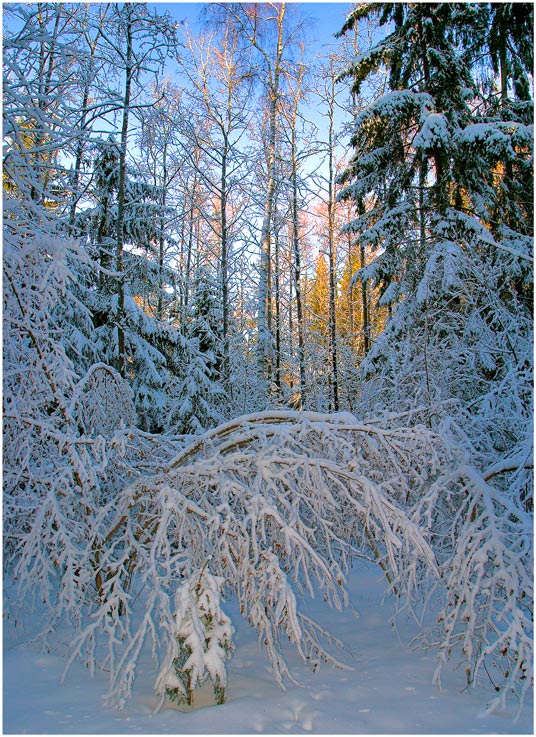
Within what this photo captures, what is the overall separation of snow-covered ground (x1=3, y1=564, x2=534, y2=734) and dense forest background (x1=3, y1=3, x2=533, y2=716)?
10.5 inches

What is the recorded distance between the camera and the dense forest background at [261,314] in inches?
153

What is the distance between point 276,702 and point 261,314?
450 inches

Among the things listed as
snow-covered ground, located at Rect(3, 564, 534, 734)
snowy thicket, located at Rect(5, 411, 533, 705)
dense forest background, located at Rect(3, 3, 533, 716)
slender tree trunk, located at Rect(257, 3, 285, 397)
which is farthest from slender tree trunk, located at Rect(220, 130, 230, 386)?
snow-covered ground, located at Rect(3, 564, 534, 734)

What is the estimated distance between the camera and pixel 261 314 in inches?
567

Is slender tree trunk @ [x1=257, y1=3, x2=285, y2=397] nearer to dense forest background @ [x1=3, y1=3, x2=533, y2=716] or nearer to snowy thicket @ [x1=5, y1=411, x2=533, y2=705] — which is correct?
dense forest background @ [x1=3, y1=3, x2=533, y2=716]

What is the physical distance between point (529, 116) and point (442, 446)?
8048 mm

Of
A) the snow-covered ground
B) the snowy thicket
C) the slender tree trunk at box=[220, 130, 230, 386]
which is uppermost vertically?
the slender tree trunk at box=[220, 130, 230, 386]

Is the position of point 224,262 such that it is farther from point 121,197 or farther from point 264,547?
point 264,547

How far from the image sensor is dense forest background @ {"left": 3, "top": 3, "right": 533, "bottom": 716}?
3.88 m

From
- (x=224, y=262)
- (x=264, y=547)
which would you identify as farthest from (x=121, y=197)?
(x=264, y=547)

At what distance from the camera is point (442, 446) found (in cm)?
442

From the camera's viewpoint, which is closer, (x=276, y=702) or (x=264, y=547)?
(x=276, y=702)

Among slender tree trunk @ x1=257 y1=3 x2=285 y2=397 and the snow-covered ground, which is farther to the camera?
slender tree trunk @ x1=257 y1=3 x2=285 y2=397

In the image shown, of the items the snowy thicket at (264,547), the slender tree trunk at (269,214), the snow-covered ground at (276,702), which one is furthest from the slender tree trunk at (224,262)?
the snow-covered ground at (276,702)
